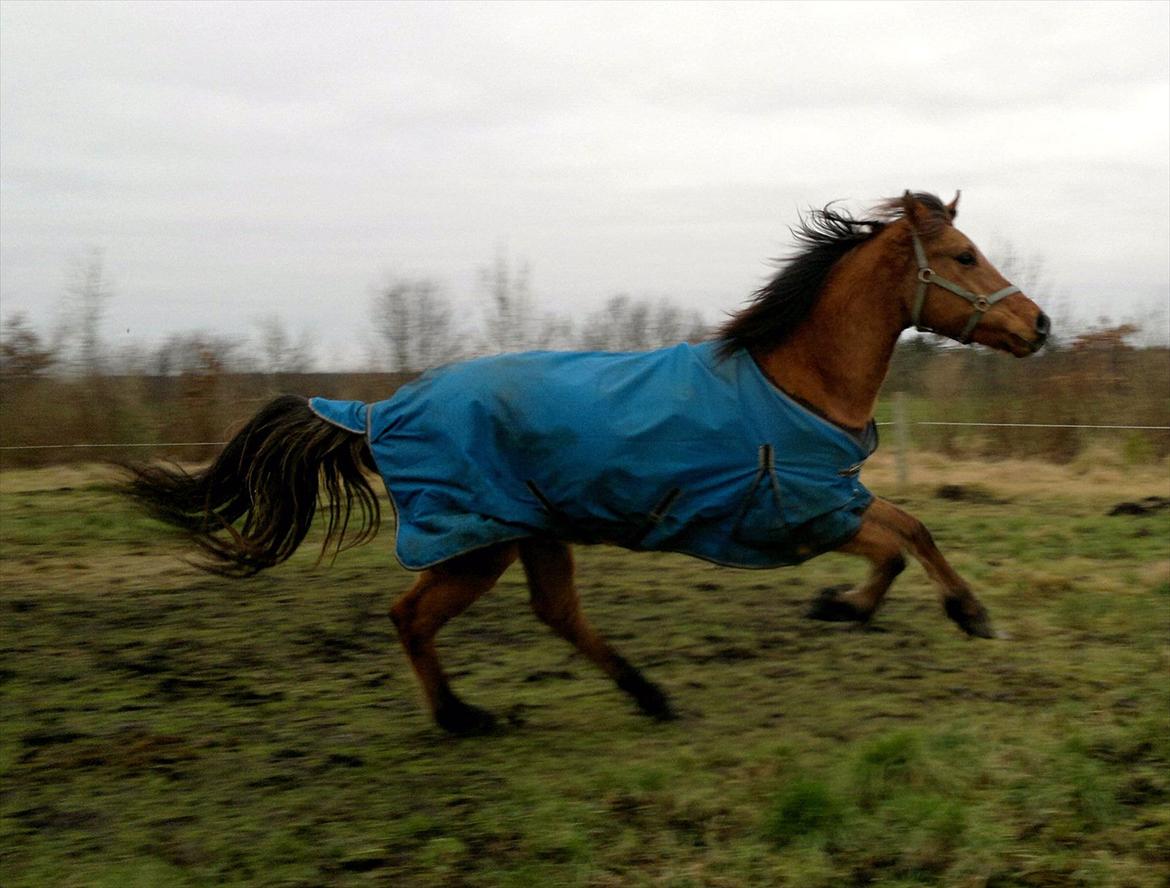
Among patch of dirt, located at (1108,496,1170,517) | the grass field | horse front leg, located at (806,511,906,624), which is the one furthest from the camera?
patch of dirt, located at (1108,496,1170,517)

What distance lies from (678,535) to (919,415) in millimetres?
10017

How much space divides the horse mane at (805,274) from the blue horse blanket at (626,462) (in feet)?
0.43

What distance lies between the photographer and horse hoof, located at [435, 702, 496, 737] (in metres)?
4.27

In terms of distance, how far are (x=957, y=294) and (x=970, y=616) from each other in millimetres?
1251

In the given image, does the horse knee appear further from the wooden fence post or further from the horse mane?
the wooden fence post

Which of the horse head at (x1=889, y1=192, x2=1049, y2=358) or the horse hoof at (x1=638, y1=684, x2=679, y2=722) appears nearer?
the horse hoof at (x1=638, y1=684, x2=679, y2=722)

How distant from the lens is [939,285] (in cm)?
464

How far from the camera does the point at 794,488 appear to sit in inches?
166

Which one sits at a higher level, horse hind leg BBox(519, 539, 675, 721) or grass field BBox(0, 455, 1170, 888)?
horse hind leg BBox(519, 539, 675, 721)

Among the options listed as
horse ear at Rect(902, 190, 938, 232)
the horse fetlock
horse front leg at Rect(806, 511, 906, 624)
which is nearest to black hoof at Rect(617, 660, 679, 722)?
the horse fetlock

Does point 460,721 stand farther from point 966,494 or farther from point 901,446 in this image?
point 901,446

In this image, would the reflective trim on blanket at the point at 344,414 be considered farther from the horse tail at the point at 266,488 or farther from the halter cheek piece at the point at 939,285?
the halter cheek piece at the point at 939,285

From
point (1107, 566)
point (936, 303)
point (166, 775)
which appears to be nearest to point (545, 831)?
point (166, 775)

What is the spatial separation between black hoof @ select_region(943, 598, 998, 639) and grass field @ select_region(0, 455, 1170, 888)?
0.18 metres
